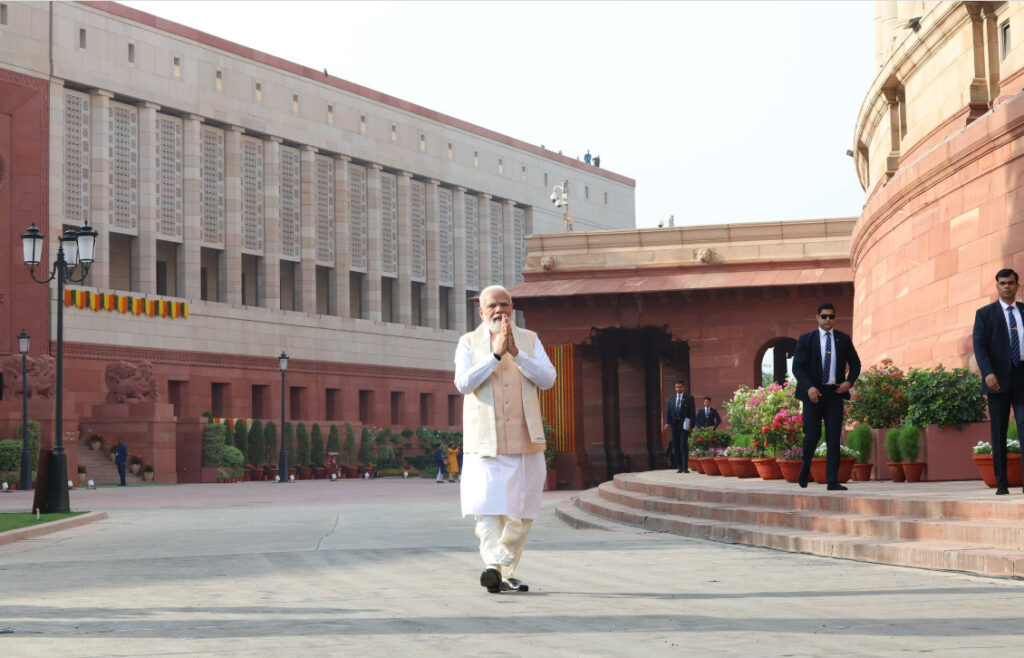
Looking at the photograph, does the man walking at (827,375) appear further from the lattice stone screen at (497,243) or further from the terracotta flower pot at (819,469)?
the lattice stone screen at (497,243)

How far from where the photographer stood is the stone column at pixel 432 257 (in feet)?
248

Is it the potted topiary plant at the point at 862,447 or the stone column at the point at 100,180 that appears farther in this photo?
the stone column at the point at 100,180

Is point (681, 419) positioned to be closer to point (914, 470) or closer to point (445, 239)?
point (914, 470)

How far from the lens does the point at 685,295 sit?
3669 cm

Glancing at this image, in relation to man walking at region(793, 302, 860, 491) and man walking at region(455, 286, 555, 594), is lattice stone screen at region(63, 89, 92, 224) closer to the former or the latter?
man walking at region(793, 302, 860, 491)

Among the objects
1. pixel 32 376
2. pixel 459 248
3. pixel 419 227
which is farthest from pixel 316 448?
pixel 459 248

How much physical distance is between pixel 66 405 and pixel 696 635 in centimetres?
4026

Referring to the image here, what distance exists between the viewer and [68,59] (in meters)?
54.4

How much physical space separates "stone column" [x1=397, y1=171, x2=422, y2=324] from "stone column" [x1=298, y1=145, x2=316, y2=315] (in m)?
6.84

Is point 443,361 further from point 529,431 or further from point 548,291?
point 529,431

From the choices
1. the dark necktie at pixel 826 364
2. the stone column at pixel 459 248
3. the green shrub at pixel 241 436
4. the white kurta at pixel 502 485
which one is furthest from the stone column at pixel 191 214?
the white kurta at pixel 502 485

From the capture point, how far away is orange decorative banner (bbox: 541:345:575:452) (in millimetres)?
37188

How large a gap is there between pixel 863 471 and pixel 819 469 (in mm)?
515

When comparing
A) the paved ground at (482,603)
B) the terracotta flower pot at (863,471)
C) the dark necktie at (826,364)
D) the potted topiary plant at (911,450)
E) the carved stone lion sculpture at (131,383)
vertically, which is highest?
the carved stone lion sculpture at (131,383)
